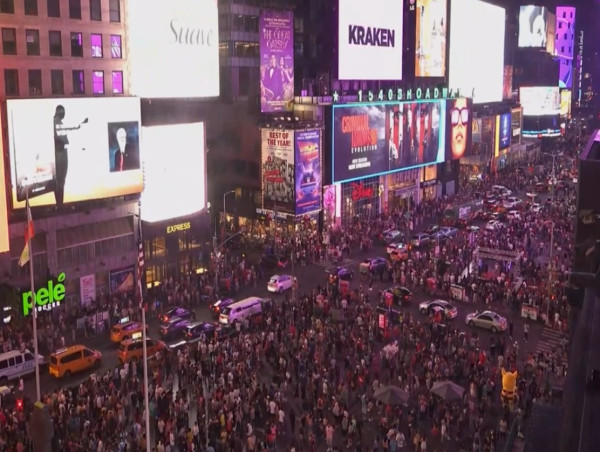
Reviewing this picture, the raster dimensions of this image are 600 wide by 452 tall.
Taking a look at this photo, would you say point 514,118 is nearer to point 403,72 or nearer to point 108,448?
point 403,72

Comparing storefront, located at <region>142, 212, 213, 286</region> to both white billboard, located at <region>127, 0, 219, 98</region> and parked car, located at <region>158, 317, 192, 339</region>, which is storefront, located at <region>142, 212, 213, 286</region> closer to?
white billboard, located at <region>127, 0, 219, 98</region>

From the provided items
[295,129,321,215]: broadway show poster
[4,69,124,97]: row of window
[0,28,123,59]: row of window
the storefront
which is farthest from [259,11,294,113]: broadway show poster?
[4,69,124,97]: row of window

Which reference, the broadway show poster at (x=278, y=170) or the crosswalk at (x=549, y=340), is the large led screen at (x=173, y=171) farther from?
the crosswalk at (x=549, y=340)

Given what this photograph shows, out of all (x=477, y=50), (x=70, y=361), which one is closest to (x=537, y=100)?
(x=477, y=50)

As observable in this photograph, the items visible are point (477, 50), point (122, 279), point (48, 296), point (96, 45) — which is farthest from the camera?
point (477, 50)

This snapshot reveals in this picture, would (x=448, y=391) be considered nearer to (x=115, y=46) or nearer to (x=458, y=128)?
(x=115, y=46)

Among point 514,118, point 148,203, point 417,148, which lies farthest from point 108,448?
point 514,118

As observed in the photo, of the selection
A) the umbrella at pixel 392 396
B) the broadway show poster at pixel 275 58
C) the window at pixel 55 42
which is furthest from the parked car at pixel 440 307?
the window at pixel 55 42

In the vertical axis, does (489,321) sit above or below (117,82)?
below
